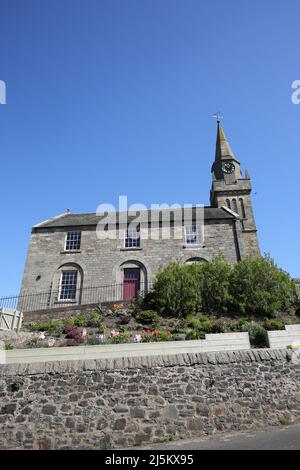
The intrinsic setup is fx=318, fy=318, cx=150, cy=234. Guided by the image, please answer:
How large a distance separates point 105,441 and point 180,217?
63.0ft

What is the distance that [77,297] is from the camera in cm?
2145

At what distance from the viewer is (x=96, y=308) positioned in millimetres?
16969

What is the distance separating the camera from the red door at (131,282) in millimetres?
21781

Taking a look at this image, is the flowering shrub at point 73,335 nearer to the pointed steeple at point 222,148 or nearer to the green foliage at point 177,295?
the green foliage at point 177,295

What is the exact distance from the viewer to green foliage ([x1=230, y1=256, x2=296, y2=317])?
15.2 metres

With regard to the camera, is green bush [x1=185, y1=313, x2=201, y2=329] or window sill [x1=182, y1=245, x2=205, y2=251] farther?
window sill [x1=182, y1=245, x2=205, y2=251]

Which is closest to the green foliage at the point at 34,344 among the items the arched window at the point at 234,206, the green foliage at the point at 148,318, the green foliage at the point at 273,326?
the green foliage at the point at 148,318

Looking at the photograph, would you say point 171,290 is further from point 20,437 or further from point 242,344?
point 20,437

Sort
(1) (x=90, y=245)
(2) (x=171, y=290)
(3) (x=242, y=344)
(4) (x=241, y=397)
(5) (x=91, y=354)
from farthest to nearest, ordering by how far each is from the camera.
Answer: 1. (1) (x=90, y=245)
2. (2) (x=171, y=290)
3. (3) (x=242, y=344)
4. (5) (x=91, y=354)
5. (4) (x=241, y=397)

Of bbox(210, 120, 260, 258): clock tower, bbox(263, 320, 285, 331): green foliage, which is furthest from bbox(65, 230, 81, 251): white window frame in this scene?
bbox(263, 320, 285, 331): green foliage

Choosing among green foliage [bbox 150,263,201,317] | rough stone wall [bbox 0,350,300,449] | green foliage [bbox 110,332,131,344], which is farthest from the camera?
green foliage [bbox 150,263,201,317]

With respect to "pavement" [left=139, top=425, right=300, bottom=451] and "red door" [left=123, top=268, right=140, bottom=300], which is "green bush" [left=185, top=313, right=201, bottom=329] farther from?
"red door" [left=123, top=268, right=140, bottom=300]

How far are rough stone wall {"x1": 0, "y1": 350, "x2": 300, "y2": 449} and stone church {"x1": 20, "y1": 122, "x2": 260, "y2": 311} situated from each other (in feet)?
45.6
